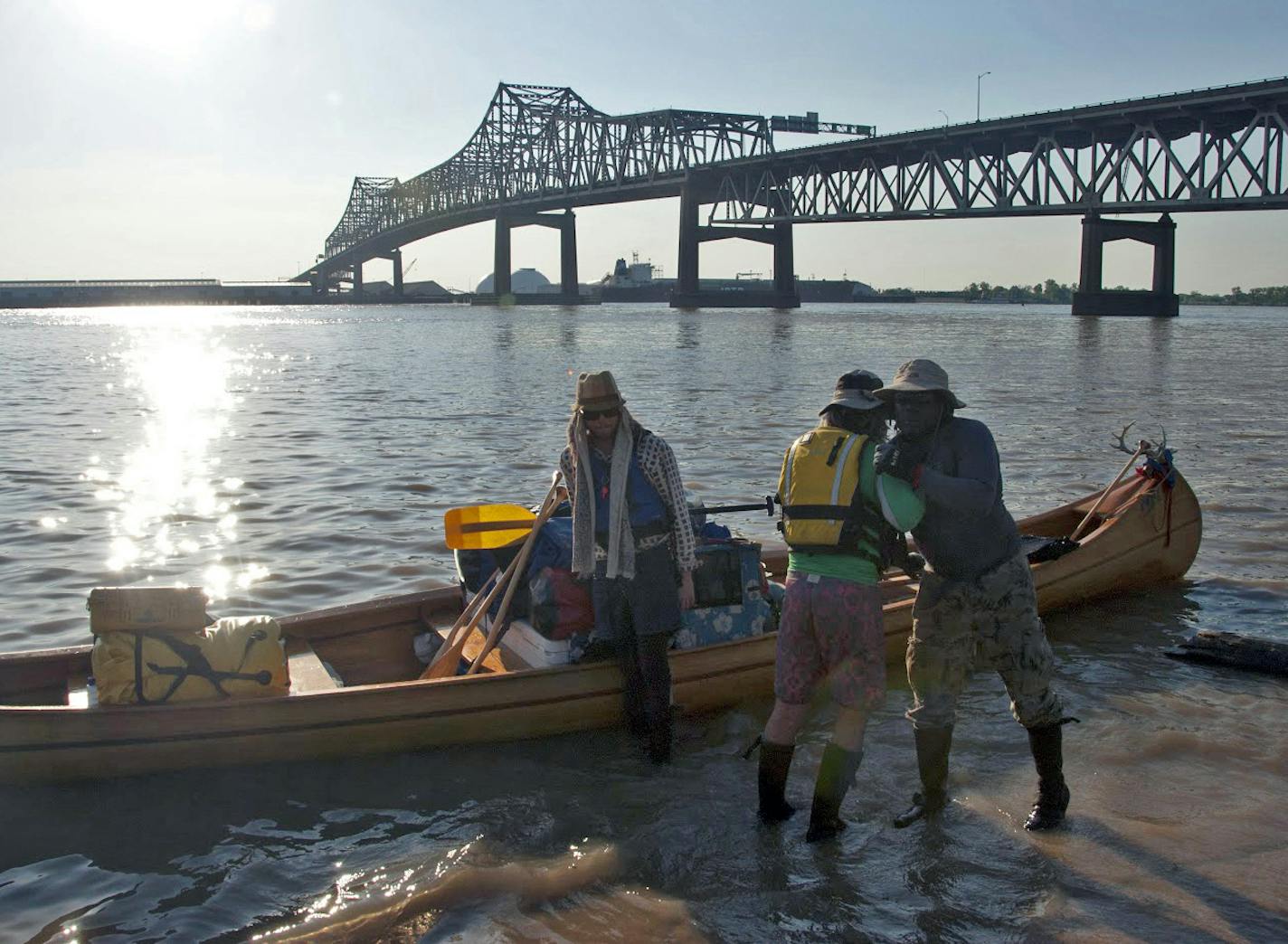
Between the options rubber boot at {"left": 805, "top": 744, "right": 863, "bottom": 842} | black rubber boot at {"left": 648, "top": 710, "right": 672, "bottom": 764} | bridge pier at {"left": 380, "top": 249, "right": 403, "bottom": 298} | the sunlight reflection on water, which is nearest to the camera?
rubber boot at {"left": 805, "top": 744, "right": 863, "bottom": 842}

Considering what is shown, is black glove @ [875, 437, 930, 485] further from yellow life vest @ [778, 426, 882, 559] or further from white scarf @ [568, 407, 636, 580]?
white scarf @ [568, 407, 636, 580]

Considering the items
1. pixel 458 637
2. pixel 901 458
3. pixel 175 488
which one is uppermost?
pixel 901 458

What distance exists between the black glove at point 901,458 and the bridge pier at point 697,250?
3530 inches

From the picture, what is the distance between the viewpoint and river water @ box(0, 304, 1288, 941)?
456cm

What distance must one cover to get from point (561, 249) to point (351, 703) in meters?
113

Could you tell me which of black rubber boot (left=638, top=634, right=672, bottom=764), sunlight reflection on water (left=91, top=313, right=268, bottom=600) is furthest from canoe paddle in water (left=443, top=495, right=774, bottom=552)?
sunlight reflection on water (left=91, top=313, right=268, bottom=600)

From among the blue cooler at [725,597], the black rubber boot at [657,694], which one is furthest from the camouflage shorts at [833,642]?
the blue cooler at [725,597]

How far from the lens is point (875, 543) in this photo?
4.53 meters

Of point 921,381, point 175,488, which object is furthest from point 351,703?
point 175,488

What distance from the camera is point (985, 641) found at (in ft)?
15.6

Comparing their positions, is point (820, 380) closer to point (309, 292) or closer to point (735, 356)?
point (735, 356)

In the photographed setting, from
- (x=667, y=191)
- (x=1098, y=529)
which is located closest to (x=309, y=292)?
(x=667, y=191)

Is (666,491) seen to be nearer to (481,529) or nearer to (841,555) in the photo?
(841,555)

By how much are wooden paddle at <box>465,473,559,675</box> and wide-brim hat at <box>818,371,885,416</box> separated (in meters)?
1.96
